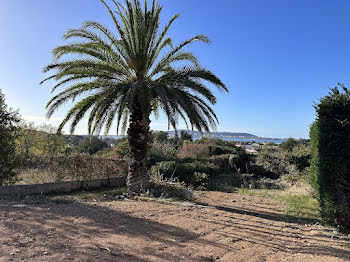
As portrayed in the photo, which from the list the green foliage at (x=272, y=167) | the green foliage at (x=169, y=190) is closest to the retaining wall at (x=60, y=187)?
the green foliage at (x=169, y=190)

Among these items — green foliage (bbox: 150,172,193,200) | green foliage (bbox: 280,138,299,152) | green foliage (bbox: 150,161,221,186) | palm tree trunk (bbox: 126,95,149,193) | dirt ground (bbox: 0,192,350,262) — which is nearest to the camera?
dirt ground (bbox: 0,192,350,262)

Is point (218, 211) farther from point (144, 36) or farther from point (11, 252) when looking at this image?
point (144, 36)

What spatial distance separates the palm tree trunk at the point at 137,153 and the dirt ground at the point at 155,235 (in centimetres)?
212

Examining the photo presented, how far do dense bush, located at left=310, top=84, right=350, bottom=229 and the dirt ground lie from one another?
0.56 m

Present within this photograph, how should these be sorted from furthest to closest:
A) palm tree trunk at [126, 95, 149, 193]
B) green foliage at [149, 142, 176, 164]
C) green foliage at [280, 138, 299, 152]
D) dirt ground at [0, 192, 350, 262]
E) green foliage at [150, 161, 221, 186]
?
green foliage at [280, 138, 299, 152]
green foliage at [149, 142, 176, 164]
green foliage at [150, 161, 221, 186]
palm tree trunk at [126, 95, 149, 193]
dirt ground at [0, 192, 350, 262]

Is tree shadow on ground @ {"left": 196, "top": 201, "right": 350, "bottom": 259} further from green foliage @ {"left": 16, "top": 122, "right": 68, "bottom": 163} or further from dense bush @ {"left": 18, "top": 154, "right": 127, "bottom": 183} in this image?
green foliage @ {"left": 16, "top": 122, "right": 68, "bottom": 163}

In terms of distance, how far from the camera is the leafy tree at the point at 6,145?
29.1 ft

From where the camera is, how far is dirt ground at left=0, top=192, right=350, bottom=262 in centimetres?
374

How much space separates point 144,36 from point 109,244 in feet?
23.3

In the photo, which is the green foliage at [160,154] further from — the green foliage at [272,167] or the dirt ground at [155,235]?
the dirt ground at [155,235]

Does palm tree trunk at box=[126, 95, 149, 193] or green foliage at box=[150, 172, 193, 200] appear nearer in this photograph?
green foliage at box=[150, 172, 193, 200]

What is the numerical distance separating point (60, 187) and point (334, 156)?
9.19 m

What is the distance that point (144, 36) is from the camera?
29.2ft

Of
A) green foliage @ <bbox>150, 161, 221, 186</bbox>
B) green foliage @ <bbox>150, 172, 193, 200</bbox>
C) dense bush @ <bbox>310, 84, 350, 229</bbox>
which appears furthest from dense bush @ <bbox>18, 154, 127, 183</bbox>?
dense bush @ <bbox>310, 84, 350, 229</bbox>
